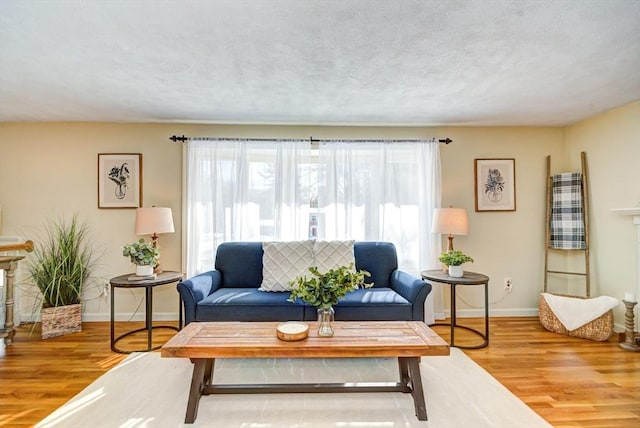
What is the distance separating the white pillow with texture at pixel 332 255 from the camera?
310 cm

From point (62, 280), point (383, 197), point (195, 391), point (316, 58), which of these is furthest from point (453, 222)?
point (62, 280)

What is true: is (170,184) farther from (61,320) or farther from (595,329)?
(595,329)

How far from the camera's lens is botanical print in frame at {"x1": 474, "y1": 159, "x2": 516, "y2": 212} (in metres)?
3.81

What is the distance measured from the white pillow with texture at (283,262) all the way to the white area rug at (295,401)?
0.72m

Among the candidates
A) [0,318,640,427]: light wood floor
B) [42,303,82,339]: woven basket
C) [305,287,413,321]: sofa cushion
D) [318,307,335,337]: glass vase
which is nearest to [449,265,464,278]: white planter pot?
[0,318,640,427]: light wood floor

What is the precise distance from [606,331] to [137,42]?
4.62 metres

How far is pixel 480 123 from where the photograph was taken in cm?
369

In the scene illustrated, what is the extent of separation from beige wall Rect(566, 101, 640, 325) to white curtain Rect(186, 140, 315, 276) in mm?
3203

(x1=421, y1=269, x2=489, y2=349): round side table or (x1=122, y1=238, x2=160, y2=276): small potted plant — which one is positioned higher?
(x1=122, y1=238, x2=160, y2=276): small potted plant

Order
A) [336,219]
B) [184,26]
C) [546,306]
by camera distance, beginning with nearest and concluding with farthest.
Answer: [184,26] < [546,306] < [336,219]

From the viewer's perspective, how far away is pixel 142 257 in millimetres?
2949

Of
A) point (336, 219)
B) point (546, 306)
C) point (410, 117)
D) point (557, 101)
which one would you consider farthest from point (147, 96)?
point (546, 306)

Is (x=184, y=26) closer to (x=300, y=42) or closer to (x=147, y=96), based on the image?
(x=300, y=42)

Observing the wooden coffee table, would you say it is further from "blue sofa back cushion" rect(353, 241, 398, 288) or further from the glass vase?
"blue sofa back cushion" rect(353, 241, 398, 288)
